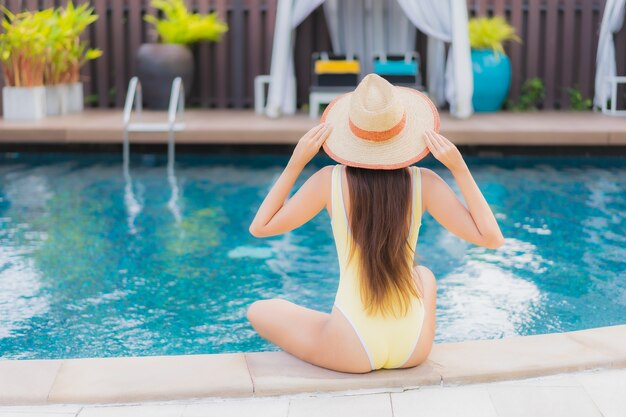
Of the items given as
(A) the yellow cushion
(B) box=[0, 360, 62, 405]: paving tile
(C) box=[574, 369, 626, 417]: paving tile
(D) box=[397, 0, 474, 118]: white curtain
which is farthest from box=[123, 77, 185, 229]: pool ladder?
(C) box=[574, 369, 626, 417]: paving tile

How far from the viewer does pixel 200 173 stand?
8.66 meters

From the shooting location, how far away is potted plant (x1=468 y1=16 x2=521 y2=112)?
1061 cm

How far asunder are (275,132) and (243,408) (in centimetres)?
635

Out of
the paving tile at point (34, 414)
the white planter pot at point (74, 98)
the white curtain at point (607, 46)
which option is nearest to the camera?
the paving tile at point (34, 414)

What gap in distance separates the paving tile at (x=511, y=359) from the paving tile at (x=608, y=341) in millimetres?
29

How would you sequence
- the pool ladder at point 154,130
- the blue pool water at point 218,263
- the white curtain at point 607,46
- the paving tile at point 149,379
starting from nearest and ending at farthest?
the paving tile at point 149,379 < the blue pool water at point 218,263 < the pool ladder at point 154,130 < the white curtain at point 607,46

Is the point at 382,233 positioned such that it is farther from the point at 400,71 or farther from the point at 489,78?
the point at 489,78

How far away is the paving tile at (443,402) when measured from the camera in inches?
114

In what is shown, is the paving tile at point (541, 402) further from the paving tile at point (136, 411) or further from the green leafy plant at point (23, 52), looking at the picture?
the green leafy plant at point (23, 52)

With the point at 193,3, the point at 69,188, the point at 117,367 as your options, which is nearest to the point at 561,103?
the point at 193,3

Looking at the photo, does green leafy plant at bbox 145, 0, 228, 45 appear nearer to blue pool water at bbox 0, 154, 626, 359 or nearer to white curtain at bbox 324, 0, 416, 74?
white curtain at bbox 324, 0, 416, 74

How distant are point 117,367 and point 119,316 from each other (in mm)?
1432

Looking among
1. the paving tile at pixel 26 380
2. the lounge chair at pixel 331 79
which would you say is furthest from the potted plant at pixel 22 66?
the paving tile at pixel 26 380

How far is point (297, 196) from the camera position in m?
3.13
